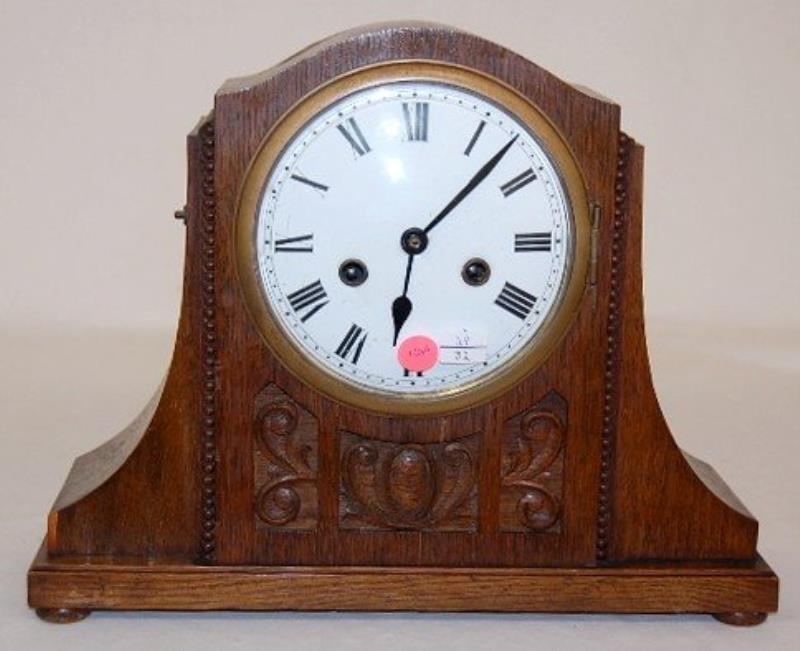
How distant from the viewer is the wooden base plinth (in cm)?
293

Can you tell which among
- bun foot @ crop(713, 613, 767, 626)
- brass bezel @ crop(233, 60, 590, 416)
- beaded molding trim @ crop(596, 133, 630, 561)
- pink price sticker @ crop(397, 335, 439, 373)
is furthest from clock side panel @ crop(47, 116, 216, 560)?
bun foot @ crop(713, 613, 767, 626)

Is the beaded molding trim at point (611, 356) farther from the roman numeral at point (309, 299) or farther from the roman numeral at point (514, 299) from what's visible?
the roman numeral at point (309, 299)

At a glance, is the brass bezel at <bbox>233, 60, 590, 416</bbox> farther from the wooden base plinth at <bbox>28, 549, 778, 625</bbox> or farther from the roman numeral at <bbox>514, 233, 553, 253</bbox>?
the wooden base plinth at <bbox>28, 549, 778, 625</bbox>

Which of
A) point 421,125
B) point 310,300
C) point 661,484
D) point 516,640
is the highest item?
point 421,125

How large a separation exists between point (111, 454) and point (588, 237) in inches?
31.6

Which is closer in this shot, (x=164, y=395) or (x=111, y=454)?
(x=164, y=395)

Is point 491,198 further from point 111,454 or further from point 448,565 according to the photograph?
point 111,454

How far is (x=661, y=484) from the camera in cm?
298

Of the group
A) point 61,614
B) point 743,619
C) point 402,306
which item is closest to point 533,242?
point 402,306

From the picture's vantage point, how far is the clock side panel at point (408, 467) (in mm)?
2900

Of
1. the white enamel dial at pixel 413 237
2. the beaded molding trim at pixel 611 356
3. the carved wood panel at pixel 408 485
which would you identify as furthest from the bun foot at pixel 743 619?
the white enamel dial at pixel 413 237

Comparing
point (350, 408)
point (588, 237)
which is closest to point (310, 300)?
point (350, 408)

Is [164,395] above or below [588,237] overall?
below

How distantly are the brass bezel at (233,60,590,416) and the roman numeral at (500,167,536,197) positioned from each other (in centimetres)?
4
